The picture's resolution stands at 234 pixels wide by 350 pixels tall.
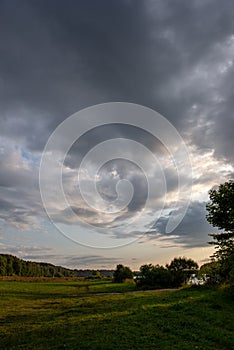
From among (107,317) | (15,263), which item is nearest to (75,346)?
(107,317)

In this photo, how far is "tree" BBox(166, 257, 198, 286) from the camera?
57.8m

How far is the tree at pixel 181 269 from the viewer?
190 ft

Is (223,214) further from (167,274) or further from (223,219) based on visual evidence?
(167,274)

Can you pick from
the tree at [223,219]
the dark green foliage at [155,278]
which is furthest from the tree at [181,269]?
the tree at [223,219]

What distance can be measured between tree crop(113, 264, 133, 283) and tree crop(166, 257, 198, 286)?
68.9ft

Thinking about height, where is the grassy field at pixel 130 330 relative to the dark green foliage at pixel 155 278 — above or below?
below

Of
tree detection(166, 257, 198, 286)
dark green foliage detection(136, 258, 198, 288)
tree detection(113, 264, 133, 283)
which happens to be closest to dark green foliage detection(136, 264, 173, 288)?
dark green foliage detection(136, 258, 198, 288)

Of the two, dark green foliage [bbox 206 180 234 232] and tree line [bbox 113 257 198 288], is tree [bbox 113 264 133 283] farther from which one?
dark green foliage [bbox 206 180 234 232]

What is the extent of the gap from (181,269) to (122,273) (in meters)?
23.5

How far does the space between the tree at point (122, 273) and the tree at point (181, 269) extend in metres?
21.0

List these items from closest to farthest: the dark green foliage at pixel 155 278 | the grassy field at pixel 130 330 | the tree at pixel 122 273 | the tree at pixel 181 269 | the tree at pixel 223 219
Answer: the grassy field at pixel 130 330, the tree at pixel 223 219, the dark green foliage at pixel 155 278, the tree at pixel 181 269, the tree at pixel 122 273

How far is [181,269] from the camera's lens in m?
59.7

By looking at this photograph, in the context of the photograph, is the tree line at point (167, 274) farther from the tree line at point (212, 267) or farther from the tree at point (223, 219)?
Result: the tree at point (223, 219)

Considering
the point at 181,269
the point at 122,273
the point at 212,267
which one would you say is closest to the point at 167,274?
the point at 181,269
